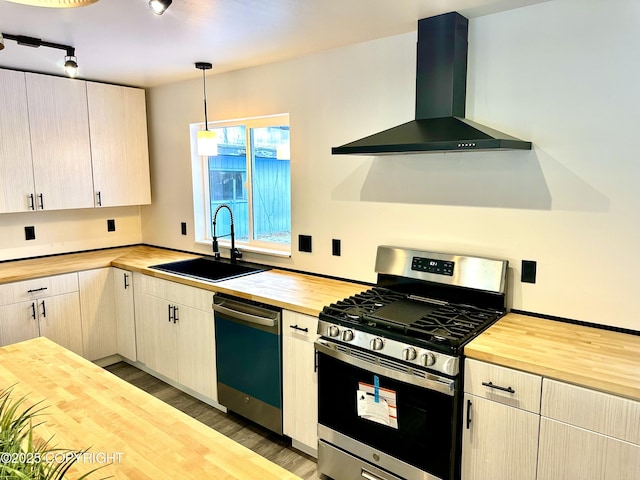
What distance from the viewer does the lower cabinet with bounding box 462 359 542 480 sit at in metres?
1.78

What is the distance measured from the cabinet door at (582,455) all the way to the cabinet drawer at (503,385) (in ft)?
0.31

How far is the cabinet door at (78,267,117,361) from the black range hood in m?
2.40

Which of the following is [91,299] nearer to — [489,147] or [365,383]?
[365,383]

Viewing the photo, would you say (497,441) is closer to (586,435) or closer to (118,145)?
(586,435)

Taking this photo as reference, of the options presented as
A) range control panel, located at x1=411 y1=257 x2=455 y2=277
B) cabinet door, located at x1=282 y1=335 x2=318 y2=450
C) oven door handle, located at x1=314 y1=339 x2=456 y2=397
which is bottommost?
cabinet door, located at x1=282 y1=335 x2=318 y2=450

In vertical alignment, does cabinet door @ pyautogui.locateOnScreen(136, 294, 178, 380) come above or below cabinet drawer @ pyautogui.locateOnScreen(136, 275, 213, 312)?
below

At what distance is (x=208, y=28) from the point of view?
2.45 m

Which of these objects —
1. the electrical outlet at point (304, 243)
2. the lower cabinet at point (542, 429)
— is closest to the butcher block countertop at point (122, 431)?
the lower cabinet at point (542, 429)

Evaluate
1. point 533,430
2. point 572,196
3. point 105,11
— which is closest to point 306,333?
point 533,430

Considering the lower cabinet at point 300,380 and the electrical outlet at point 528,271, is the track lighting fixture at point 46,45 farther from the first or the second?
the electrical outlet at point 528,271

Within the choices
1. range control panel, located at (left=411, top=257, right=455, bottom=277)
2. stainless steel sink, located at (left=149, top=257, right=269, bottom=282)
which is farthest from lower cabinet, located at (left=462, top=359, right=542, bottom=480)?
stainless steel sink, located at (left=149, top=257, right=269, bottom=282)

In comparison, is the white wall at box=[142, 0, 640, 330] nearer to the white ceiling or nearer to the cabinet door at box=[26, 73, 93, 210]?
the white ceiling

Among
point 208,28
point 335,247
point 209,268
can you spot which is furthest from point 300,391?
point 208,28

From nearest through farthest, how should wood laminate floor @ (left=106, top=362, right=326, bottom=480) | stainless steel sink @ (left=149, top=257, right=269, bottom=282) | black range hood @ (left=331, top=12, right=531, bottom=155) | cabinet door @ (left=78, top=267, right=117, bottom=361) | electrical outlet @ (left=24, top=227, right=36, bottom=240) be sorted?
black range hood @ (left=331, top=12, right=531, bottom=155) → wood laminate floor @ (left=106, top=362, right=326, bottom=480) → stainless steel sink @ (left=149, top=257, right=269, bottom=282) → cabinet door @ (left=78, top=267, right=117, bottom=361) → electrical outlet @ (left=24, top=227, right=36, bottom=240)
